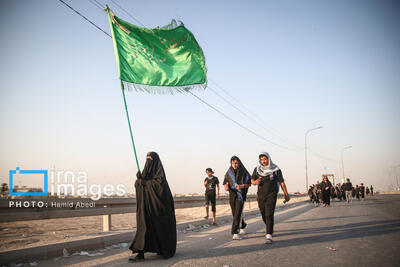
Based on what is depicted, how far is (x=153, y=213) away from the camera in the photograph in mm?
5551

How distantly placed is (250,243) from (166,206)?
222cm

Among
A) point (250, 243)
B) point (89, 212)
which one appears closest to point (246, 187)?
point (250, 243)

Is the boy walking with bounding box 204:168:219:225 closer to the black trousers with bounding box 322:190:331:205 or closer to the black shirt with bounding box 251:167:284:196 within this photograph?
the black shirt with bounding box 251:167:284:196

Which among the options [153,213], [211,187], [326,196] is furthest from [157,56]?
[326,196]

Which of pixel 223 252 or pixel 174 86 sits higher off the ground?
pixel 174 86

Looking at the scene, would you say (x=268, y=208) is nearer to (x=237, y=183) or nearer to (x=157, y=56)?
(x=237, y=183)

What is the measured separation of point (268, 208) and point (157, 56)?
4.22 meters

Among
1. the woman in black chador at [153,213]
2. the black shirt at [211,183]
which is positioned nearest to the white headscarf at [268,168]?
the woman in black chador at [153,213]

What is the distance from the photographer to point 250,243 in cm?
A: 673

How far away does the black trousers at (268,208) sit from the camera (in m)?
7.00

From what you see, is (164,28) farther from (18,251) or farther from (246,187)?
(18,251)

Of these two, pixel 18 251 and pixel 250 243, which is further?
Answer: pixel 250 243

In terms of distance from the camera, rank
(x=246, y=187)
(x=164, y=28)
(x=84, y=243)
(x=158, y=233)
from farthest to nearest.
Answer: (x=246, y=187)
(x=164, y=28)
(x=84, y=243)
(x=158, y=233)

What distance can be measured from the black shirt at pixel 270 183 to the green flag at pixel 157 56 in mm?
2683
